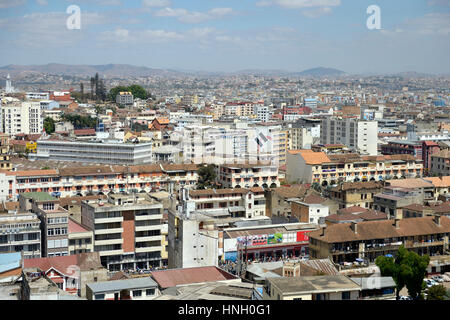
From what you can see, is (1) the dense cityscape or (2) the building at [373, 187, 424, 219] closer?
(1) the dense cityscape

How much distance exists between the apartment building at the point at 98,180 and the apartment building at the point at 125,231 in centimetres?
348

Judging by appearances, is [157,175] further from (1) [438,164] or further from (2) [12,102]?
(2) [12,102]

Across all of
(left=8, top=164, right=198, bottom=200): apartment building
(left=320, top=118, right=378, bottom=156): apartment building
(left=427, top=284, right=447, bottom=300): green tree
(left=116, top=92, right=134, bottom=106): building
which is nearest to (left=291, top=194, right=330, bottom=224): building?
(left=427, top=284, right=447, bottom=300): green tree

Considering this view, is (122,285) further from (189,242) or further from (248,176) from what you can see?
(248,176)

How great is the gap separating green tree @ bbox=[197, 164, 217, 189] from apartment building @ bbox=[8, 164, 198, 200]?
15cm

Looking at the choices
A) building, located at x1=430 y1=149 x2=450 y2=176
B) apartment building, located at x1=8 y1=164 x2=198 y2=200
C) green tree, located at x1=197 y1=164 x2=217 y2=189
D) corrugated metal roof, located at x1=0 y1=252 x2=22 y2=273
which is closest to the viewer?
corrugated metal roof, located at x1=0 y1=252 x2=22 y2=273

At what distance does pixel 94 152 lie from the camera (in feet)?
41.1

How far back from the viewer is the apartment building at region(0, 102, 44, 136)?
16.2 m

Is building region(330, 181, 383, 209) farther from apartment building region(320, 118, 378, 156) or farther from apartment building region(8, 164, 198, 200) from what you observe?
apartment building region(320, 118, 378, 156)

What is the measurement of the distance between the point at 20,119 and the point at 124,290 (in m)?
13.2

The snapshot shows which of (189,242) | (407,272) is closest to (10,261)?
(189,242)

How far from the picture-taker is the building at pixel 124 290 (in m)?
3.97

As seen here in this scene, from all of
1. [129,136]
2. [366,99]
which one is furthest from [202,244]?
[366,99]
